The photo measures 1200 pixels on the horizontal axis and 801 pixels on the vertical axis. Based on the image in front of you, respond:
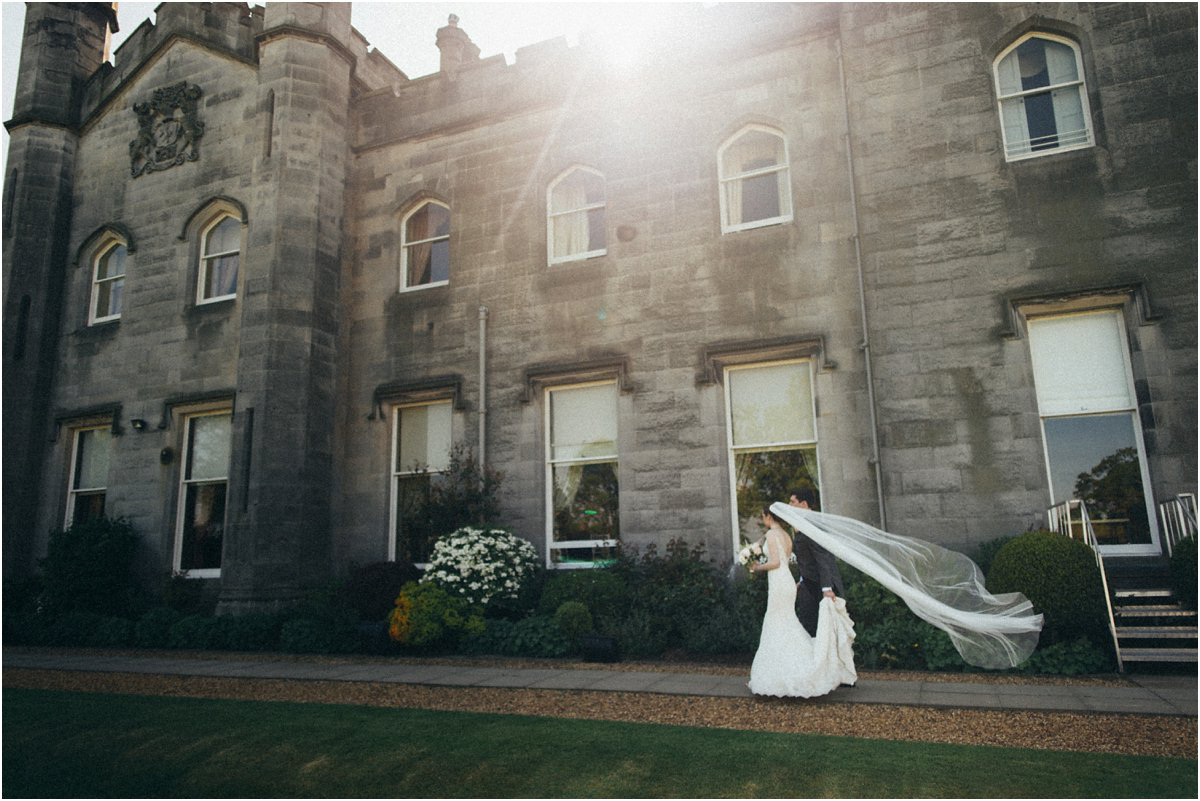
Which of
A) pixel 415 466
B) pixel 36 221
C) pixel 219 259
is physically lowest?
pixel 415 466

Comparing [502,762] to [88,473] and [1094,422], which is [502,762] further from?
[88,473]

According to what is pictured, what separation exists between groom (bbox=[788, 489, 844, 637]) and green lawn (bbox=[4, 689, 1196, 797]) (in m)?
2.02

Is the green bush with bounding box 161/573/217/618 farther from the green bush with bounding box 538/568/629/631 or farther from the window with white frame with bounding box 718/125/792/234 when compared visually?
the window with white frame with bounding box 718/125/792/234

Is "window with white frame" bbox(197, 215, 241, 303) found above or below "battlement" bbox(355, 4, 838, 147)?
below

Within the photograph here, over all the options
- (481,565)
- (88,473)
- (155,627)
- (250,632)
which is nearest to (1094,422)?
(481,565)

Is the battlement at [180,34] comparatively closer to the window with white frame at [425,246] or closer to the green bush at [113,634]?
the window with white frame at [425,246]

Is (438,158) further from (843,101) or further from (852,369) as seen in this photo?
(852,369)

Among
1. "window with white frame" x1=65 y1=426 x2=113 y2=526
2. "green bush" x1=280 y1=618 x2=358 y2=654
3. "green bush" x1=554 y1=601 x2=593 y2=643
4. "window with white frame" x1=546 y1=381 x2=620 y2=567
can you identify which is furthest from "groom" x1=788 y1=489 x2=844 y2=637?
"window with white frame" x1=65 y1=426 x2=113 y2=526

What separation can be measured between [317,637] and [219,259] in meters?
8.34

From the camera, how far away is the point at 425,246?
1489 centimetres

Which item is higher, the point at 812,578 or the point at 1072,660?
the point at 812,578

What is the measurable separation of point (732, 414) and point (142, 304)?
12295mm

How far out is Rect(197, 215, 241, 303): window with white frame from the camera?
15430mm

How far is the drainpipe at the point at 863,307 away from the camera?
34.3ft
